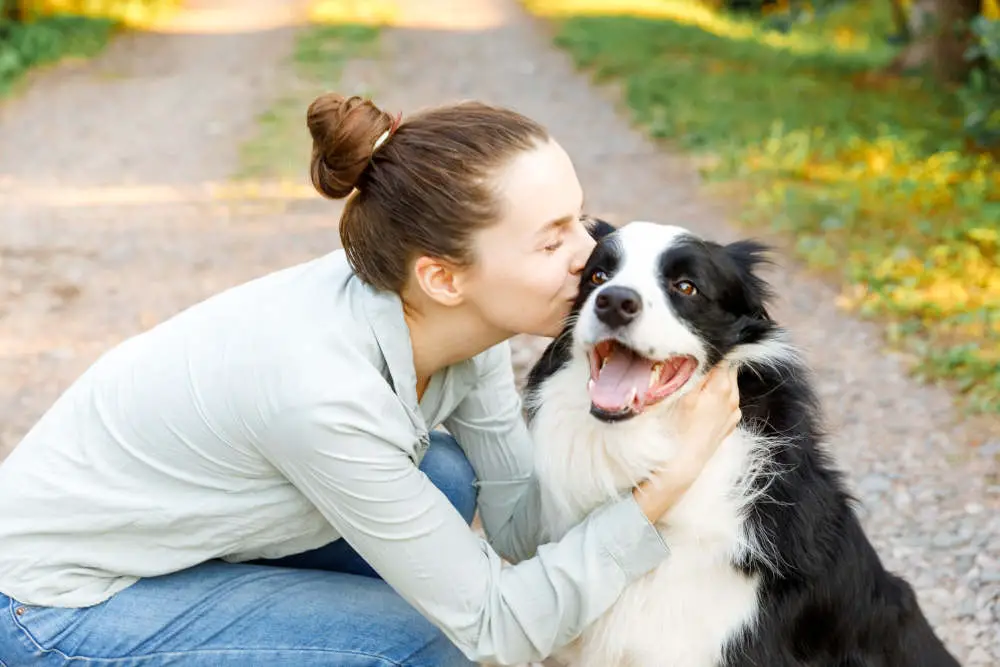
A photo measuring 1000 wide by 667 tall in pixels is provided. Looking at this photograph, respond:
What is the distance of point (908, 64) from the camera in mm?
9641

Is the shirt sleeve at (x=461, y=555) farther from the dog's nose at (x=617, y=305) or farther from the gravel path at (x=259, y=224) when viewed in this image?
the gravel path at (x=259, y=224)

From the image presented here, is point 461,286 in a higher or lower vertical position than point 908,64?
higher

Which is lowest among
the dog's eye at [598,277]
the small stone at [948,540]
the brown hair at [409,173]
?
the small stone at [948,540]

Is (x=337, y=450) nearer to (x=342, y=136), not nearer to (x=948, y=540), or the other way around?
(x=342, y=136)

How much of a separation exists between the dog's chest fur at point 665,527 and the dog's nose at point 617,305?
0.69 feet

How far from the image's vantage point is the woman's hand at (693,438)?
2.08 m

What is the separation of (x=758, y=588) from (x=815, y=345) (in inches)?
115

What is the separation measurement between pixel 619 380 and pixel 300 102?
8.29 metres

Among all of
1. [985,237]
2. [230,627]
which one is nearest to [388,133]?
[230,627]

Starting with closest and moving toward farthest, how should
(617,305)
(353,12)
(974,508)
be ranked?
1. (617,305)
2. (974,508)
3. (353,12)

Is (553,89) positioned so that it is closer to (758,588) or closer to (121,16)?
(121,16)

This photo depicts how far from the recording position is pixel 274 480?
2.16m

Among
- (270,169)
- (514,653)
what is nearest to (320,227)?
(270,169)

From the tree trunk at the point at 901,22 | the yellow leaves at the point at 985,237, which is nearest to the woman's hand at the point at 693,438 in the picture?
the yellow leaves at the point at 985,237
